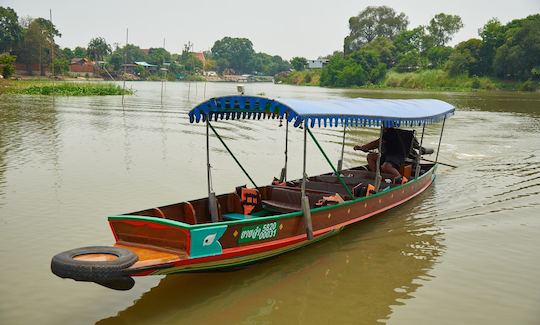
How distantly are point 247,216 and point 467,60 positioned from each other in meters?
67.4

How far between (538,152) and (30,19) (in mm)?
75030

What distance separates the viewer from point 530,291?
7020 mm

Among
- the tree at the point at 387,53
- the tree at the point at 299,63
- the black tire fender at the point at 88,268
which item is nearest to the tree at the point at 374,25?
the tree at the point at 299,63

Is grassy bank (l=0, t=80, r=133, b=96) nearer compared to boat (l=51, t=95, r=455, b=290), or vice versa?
boat (l=51, t=95, r=455, b=290)

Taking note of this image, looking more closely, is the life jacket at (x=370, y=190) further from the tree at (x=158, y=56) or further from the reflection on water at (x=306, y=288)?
the tree at (x=158, y=56)

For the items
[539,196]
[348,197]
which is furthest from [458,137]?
[348,197]

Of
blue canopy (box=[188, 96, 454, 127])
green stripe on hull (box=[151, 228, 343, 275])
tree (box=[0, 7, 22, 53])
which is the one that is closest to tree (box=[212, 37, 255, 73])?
tree (box=[0, 7, 22, 53])

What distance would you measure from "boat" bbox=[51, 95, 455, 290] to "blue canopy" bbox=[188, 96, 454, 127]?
0.05ft

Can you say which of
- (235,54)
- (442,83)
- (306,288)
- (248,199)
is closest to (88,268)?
(306,288)

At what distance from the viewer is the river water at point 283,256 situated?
634 cm

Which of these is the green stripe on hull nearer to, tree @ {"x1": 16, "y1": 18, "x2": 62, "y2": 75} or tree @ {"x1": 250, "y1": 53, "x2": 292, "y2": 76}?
tree @ {"x1": 16, "y1": 18, "x2": 62, "y2": 75}

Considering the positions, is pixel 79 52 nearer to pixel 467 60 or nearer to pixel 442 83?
pixel 442 83

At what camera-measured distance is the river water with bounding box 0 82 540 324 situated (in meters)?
6.34

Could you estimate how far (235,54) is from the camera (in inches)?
6781
